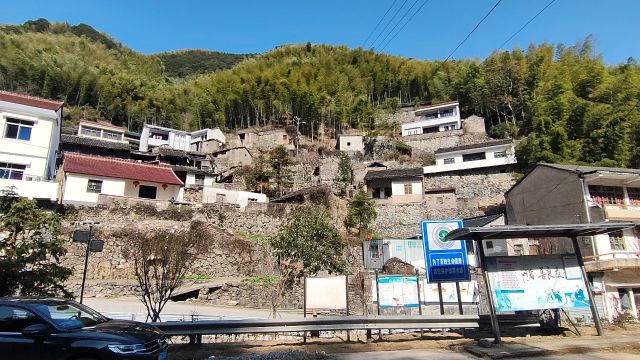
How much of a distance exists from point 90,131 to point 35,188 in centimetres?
2839

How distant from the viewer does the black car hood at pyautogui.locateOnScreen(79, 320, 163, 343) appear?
576 cm

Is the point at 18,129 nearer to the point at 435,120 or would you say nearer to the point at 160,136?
the point at 160,136

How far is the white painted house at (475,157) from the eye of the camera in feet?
141

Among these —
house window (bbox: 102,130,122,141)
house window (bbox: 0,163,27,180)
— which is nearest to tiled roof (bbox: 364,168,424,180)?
house window (bbox: 0,163,27,180)

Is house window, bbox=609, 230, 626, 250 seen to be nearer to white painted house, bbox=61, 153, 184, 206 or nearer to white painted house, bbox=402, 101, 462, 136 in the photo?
white painted house, bbox=61, 153, 184, 206

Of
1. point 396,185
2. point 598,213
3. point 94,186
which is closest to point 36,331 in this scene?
point 94,186

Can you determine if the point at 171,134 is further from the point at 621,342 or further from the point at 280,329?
the point at 621,342

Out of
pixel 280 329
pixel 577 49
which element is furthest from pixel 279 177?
pixel 577 49

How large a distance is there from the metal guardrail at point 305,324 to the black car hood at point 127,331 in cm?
114

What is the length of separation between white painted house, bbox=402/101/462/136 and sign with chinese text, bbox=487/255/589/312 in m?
48.7

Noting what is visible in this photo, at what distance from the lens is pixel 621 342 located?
319 inches

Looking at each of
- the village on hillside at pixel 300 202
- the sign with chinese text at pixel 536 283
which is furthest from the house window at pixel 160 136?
the sign with chinese text at pixel 536 283

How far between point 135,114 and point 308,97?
28.9 metres

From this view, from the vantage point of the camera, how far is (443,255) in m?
10.2
